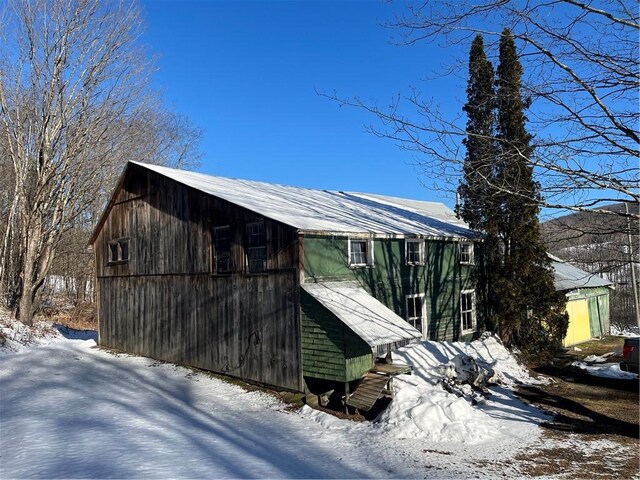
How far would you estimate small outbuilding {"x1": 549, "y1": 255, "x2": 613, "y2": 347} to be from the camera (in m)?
22.0

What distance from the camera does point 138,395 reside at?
39.9ft

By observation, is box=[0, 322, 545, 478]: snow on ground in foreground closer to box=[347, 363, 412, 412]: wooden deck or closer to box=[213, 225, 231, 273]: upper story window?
box=[347, 363, 412, 412]: wooden deck

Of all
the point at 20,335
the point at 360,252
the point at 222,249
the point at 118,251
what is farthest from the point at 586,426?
the point at 20,335

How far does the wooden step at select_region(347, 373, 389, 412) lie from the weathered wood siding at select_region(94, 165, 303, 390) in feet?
4.84

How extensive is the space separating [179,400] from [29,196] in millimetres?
15012

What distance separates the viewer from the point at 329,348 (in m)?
11.3

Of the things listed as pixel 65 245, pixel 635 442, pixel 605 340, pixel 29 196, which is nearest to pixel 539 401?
pixel 635 442

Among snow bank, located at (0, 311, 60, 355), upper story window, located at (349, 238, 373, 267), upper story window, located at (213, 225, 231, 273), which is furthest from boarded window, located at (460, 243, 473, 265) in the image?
snow bank, located at (0, 311, 60, 355)

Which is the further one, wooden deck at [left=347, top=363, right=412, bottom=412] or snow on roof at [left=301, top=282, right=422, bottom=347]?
wooden deck at [left=347, top=363, right=412, bottom=412]

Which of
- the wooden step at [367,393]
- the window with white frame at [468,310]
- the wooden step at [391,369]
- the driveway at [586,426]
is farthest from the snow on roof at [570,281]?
the wooden step at [367,393]

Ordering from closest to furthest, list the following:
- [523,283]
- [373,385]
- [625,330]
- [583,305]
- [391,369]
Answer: [373,385] → [391,369] → [523,283] → [583,305] → [625,330]

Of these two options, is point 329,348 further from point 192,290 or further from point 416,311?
point 192,290

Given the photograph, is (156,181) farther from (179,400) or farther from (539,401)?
(539,401)

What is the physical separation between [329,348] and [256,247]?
3.56 metres
